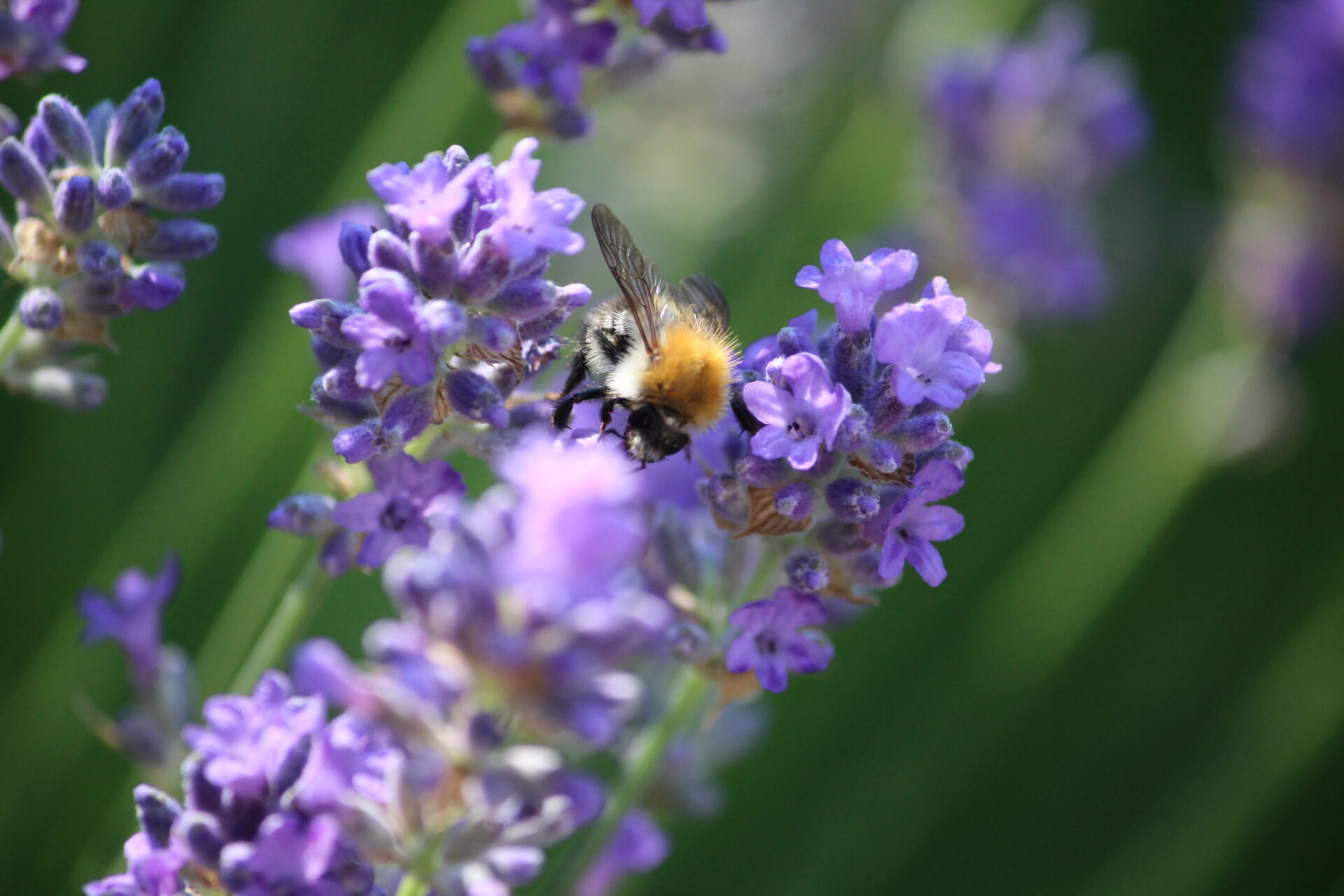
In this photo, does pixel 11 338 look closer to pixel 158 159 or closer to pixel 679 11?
A: pixel 158 159

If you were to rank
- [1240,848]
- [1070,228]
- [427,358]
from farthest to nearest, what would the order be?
[1070,228]
[1240,848]
[427,358]

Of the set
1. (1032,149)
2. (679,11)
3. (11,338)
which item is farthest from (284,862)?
(1032,149)

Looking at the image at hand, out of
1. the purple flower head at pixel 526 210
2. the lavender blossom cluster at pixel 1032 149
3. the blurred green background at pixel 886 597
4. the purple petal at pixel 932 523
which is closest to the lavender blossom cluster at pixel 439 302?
the purple flower head at pixel 526 210

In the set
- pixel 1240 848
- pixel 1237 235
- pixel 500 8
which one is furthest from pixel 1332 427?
pixel 500 8

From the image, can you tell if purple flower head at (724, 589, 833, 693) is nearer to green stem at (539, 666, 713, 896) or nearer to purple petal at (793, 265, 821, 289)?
green stem at (539, 666, 713, 896)

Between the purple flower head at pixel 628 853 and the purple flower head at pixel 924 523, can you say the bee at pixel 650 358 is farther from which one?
the purple flower head at pixel 628 853

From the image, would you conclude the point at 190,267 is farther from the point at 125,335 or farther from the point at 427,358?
the point at 427,358
